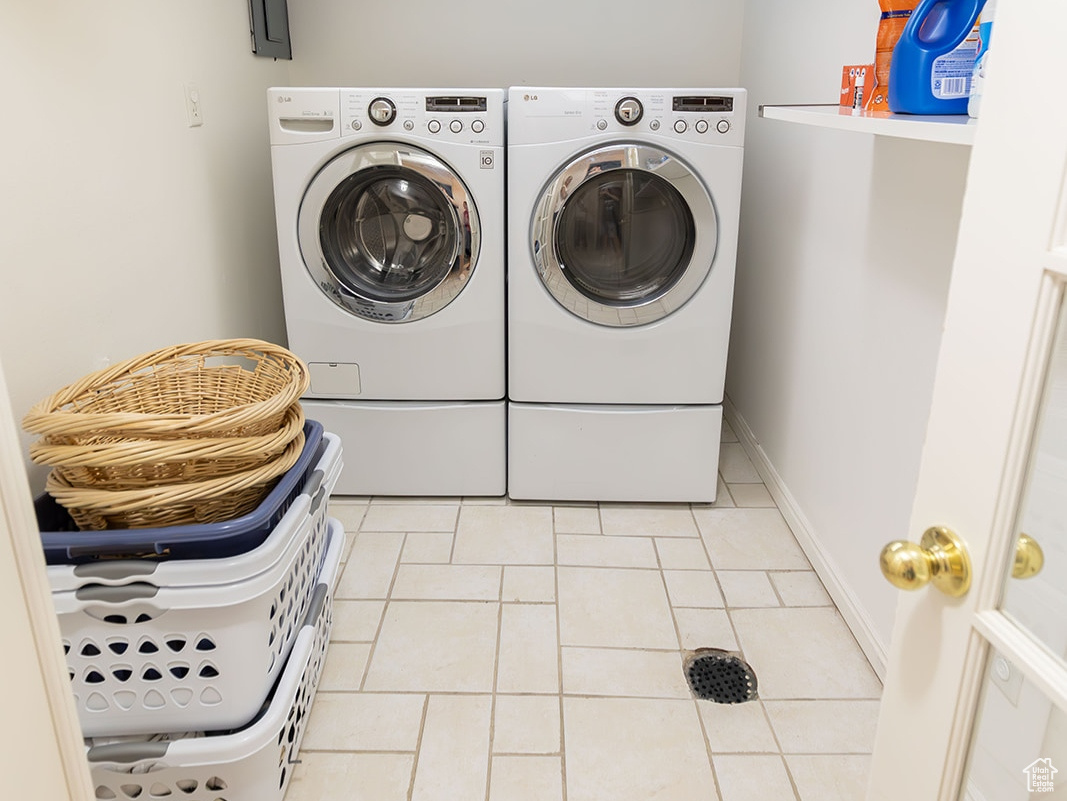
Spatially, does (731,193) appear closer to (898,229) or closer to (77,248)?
(898,229)

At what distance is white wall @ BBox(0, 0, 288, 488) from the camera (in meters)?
1.39

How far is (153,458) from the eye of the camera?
3.75 feet

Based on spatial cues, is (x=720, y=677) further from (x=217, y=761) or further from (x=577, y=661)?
(x=217, y=761)

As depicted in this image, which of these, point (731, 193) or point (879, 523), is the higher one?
point (731, 193)

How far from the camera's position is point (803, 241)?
2230mm

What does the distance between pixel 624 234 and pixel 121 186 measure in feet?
4.02

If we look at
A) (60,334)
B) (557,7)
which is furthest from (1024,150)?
(557,7)

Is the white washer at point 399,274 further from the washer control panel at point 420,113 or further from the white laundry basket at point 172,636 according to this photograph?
the white laundry basket at point 172,636

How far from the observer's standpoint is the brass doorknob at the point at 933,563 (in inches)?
26.8

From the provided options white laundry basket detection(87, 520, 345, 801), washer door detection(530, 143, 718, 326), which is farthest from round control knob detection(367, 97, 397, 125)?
white laundry basket detection(87, 520, 345, 801)

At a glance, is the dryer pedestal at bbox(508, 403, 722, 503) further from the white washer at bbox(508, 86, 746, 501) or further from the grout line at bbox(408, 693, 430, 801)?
the grout line at bbox(408, 693, 430, 801)

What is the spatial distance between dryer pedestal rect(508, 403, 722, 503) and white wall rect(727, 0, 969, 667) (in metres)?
0.26

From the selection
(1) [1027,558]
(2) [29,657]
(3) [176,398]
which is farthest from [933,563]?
(3) [176,398]

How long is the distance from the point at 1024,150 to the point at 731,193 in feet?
5.27
